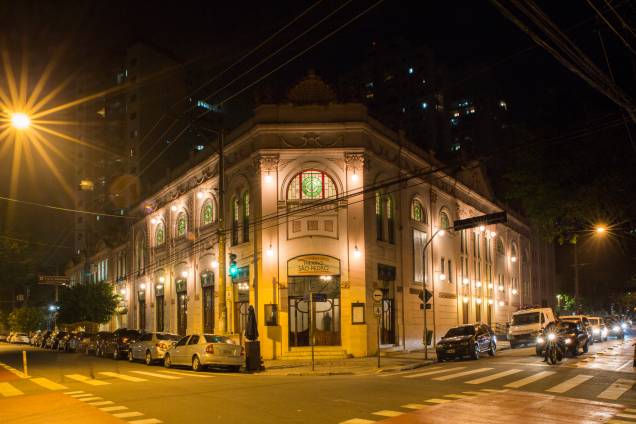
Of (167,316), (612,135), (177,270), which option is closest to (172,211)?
(177,270)

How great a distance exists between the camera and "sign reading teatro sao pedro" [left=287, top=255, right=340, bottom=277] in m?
31.4

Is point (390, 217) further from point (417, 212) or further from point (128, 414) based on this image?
point (128, 414)

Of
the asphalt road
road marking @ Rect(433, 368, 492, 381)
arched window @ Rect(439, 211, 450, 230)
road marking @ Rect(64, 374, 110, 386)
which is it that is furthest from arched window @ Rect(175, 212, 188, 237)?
road marking @ Rect(433, 368, 492, 381)

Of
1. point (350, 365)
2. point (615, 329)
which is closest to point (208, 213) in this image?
point (350, 365)

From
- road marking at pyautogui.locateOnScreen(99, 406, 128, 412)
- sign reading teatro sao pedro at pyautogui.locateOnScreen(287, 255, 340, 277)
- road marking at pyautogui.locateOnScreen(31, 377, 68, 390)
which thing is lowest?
road marking at pyautogui.locateOnScreen(31, 377, 68, 390)

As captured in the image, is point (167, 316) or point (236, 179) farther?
point (167, 316)

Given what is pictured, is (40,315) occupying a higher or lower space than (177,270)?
lower

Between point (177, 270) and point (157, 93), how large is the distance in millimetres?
35635

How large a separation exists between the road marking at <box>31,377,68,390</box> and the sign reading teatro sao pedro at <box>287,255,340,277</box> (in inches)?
516

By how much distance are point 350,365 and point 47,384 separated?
1192 centimetres

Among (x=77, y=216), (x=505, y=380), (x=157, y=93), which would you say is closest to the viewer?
(x=505, y=380)

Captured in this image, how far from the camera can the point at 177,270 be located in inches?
1748

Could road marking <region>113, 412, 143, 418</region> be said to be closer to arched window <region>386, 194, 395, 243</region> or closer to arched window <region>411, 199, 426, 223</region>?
arched window <region>386, 194, 395, 243</region>

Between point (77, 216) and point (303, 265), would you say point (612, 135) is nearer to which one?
point (303, 265)
